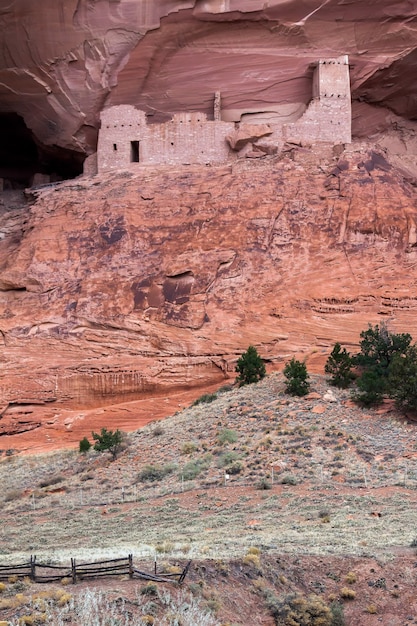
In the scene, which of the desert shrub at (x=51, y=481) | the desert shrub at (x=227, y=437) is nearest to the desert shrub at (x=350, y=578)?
the desert shrub at (x=227, y=437)

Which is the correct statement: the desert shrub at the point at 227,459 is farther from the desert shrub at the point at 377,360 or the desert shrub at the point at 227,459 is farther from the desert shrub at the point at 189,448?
the desert shrub at the point at 377,360

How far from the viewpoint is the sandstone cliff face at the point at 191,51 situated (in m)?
30.1

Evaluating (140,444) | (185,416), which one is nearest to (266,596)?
(140,444)

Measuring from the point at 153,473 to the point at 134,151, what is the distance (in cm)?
1574

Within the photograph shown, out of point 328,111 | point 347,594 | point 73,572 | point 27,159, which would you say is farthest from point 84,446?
point 27,159

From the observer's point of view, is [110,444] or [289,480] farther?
[110,444]

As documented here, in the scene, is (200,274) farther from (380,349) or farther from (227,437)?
(227,437)

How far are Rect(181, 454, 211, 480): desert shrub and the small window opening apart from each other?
15.1 metres

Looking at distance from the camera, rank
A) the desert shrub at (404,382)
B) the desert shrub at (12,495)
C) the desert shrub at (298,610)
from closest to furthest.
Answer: the desert shrub at (298,610) → the desert shrub at (12,495) → the desert shrub at (404,382)

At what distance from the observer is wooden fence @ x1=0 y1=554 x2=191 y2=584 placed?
420 inches

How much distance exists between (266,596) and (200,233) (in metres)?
19.4

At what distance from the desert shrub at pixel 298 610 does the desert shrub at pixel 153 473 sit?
860cm

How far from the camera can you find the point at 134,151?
103 feet

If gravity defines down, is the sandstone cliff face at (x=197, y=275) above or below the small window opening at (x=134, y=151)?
below
